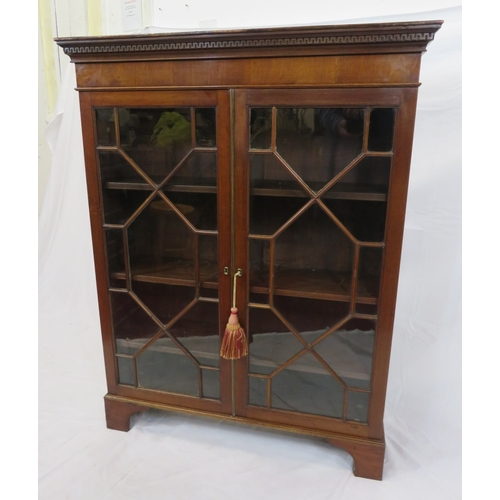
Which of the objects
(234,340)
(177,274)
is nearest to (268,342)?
(234,340)

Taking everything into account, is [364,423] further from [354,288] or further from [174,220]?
[174,220]

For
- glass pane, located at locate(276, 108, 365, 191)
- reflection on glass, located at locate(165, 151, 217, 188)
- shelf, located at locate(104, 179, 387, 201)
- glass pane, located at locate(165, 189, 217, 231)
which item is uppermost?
glass pane, located at locate(276, 108, 365, 191)

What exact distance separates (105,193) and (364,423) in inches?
37.0

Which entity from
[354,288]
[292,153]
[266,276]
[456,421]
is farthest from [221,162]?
[456,421]

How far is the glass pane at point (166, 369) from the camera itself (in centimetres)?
124

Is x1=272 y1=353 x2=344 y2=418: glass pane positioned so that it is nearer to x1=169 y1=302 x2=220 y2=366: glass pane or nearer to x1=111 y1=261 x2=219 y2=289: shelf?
x1=169 y1=302 x2=220 y2=366: glass pane

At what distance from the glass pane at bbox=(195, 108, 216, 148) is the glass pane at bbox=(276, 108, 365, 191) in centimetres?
16

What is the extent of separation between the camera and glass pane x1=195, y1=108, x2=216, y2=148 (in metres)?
1.04

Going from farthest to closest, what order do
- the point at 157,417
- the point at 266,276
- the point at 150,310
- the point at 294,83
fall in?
1. the point at 157,417
2. the point at 150,310
3. the point at 266,276
4. the point at 294,83

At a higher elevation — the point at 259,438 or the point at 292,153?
the point at 292,153

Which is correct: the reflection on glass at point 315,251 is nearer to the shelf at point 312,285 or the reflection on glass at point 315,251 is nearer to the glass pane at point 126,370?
the shelf at point 312,285

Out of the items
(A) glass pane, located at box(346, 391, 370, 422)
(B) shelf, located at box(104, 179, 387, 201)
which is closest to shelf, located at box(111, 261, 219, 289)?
(B) shelf, located at box(104, 179, 387, 201)

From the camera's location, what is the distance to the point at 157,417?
1380 millimetres

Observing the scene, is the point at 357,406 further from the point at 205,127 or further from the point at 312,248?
the point at 205,127
